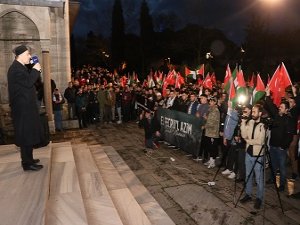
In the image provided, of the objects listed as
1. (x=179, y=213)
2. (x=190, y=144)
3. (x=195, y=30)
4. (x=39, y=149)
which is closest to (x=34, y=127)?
(x=39, y=149)

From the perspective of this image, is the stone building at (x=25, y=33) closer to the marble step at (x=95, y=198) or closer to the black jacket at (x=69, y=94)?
the black jacket at (x=69, y=94)

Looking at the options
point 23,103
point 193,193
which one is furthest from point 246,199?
point 23,103

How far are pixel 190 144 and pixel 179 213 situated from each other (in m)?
4.12

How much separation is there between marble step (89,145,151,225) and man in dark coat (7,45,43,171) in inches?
83.5

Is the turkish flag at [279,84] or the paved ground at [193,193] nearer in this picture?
the paved ground at [193,193]

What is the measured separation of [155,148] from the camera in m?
10.9

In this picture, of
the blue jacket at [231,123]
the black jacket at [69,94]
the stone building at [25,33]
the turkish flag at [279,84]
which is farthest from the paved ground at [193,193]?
the stone building at [25,33]

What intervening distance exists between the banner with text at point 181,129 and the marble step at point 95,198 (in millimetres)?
3615

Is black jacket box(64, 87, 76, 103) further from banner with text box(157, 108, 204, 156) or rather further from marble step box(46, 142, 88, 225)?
marble step box(46, 142, 88, 225)

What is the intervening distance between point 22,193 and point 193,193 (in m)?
3.83

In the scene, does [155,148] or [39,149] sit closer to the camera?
[39,149]

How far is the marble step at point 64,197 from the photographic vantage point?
4.34 metres

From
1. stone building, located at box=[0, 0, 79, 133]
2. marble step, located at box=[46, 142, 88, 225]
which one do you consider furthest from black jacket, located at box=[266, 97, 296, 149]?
stone building, located at box=[0, 0, 79, 133]

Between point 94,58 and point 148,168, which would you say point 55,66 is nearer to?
point 148,168
